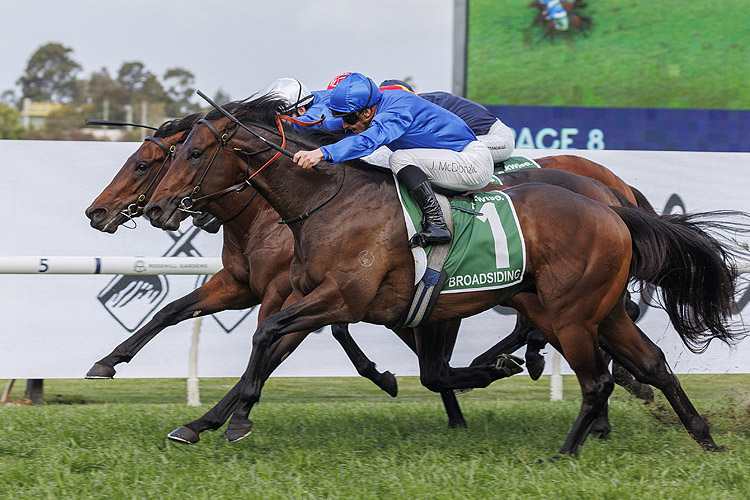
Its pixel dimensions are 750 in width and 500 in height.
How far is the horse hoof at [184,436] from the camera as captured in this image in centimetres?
413

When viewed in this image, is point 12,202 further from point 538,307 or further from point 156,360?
point 538,307

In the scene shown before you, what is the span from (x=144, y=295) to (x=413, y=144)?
2531mm

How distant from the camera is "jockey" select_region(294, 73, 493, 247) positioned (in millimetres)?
4082

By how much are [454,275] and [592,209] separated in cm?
71

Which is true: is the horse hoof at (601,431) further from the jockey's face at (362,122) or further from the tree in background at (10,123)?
the tree in background at (10,123)

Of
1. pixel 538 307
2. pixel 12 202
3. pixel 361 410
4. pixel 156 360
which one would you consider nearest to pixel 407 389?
pixel 361 410

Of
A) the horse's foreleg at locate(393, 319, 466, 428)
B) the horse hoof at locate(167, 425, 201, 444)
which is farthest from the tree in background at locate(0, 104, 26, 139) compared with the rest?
the horse hoof at locate(167, 425, 201, 444)

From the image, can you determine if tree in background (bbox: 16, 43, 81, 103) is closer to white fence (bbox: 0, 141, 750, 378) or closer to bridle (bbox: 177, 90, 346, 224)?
white fence (bbox: 0, 141, 750, 378)

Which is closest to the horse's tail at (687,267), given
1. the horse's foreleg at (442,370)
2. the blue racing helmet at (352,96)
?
the horse's foreleg at (442,370)

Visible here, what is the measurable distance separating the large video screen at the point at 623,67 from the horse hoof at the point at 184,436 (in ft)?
15.8

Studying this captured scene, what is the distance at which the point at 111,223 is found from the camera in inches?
195

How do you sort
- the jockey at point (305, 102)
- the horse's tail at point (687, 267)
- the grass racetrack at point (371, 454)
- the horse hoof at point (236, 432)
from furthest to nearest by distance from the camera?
the jockey at point (305, 102) < the horse's tail at point (687, 267) < the horse hoof at point (236, 432) < the grass racetrack at point (371, 454)

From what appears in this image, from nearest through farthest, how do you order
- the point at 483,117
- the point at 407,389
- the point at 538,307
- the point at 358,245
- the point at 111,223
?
the point at 358,245
the point at 538,307
the point at 111,223
the point at 483,117
the point at 407,389

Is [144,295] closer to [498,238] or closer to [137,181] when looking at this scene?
[137,181]
